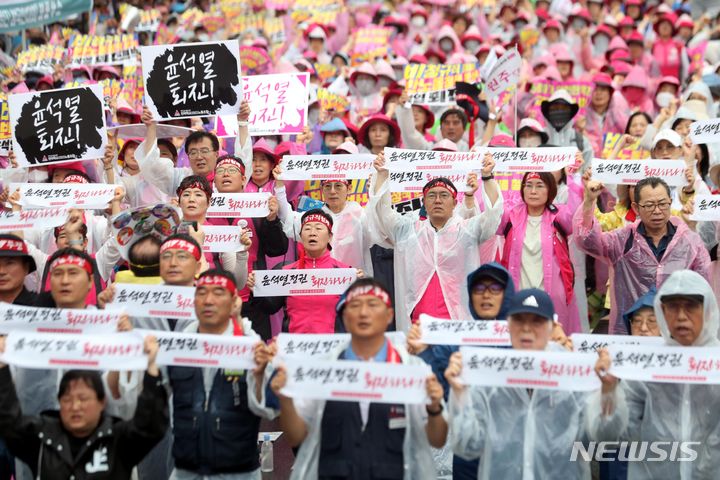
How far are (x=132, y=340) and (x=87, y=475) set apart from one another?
30.4 inches

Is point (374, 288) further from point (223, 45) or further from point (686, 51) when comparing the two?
point (686, 51)

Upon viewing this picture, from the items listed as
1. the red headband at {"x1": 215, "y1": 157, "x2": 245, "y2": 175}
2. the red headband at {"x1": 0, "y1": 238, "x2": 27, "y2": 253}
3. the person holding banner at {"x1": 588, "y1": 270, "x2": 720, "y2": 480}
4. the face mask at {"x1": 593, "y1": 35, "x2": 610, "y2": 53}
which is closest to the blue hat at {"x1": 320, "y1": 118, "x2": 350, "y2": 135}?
the red headband at {"x1": 215, "y1": 157, "x2": 245, "y2": 175}

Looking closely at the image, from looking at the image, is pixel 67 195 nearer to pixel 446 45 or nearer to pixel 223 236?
pixel 223 236

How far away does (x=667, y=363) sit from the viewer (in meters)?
6.15

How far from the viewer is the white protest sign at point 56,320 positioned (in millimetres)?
6461

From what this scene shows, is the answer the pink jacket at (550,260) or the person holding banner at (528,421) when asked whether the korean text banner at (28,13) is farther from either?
the person holding banner at (528,421)

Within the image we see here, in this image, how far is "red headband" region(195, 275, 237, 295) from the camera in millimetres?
6504

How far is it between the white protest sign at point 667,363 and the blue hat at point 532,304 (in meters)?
0.42

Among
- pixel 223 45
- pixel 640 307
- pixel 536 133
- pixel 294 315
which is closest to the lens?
pixel 640 307

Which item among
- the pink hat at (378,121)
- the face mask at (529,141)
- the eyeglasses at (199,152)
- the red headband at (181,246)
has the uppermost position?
the pink hat at (378,121)

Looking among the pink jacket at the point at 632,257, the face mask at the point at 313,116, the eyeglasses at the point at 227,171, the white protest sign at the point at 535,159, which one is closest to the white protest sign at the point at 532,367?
the pink jacket at the point at 632,257

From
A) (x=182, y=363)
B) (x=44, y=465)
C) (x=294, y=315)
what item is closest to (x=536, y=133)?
(x=294, y=315)

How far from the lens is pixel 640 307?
7203mm

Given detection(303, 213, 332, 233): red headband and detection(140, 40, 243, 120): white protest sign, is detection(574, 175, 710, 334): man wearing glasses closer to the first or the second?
detection(303, 213, 332, 233): red headband
